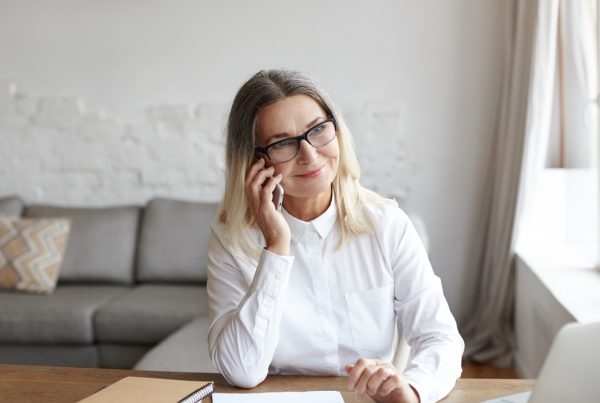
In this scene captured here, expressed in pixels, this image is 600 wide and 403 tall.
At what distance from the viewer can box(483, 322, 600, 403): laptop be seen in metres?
1.11

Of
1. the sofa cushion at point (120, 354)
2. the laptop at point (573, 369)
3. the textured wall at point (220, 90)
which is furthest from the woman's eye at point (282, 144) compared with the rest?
the textured wall at point (220, 90)

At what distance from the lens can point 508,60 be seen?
4.05 meters

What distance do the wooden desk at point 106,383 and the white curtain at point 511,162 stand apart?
220 centimetres

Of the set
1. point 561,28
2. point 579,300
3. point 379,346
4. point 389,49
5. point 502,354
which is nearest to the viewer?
point 379,346

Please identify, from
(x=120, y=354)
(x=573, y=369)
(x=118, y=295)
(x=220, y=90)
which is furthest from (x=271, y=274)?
(x=220, y=90)

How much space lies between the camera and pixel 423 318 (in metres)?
1.76

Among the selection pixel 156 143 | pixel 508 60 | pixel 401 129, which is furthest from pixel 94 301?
pixel 508 60

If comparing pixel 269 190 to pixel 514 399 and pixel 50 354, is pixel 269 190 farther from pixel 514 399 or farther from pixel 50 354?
pixel 50 354

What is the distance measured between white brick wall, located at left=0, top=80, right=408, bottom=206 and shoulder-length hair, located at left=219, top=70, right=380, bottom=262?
2432 mm

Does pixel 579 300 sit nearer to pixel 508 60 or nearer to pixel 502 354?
pixel 502 354

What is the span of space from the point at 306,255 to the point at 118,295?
229cm

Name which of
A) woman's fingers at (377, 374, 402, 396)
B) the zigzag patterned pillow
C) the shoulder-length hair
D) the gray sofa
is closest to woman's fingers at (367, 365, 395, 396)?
woman's fingers at (377, 374, 402, 396)

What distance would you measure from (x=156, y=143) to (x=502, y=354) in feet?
7.15

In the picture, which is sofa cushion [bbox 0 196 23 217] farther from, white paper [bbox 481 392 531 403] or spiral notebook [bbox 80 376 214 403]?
white paper [bbox 481 392 531 403]
